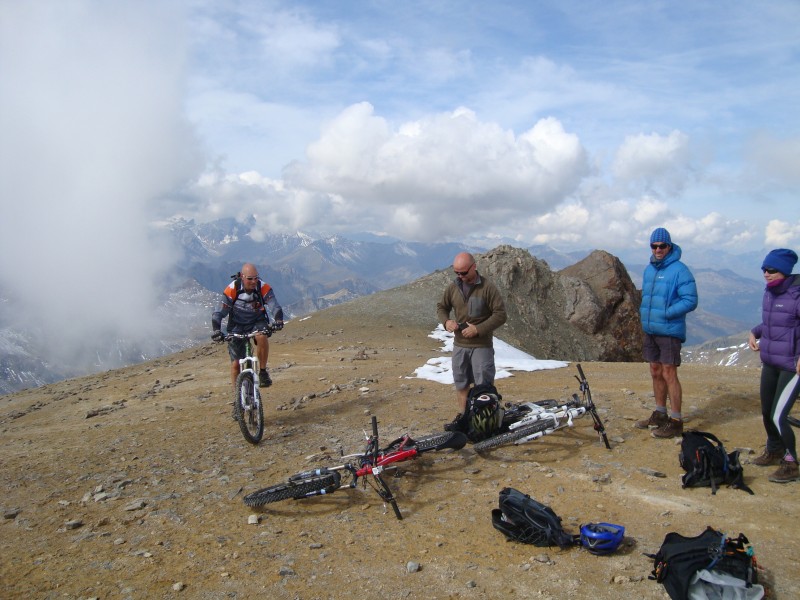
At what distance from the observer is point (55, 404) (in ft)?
52.5

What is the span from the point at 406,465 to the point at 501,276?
3089cm

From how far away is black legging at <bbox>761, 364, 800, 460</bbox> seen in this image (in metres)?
6.77

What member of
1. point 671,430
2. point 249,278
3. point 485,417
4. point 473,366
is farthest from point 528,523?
point 249,278

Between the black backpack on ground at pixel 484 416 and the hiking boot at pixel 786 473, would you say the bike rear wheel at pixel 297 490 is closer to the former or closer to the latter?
the black backpack on ground at pixel 484 416

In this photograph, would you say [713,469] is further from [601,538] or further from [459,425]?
[459,425]

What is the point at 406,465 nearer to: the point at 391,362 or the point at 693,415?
the point at 693,415

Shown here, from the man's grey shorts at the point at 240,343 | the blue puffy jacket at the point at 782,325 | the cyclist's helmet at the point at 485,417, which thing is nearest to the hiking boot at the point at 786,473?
the blue puffy jacket at the point at 782,325

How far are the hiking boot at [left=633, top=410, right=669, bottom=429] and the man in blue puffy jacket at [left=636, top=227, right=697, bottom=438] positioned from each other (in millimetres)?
15

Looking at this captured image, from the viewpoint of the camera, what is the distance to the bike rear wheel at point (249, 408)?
30.3 feet

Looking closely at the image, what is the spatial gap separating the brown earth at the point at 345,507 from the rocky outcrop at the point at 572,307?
2201cm

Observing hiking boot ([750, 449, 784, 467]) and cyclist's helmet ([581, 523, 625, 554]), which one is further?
hiking boot ([750, 449, 784, 467])

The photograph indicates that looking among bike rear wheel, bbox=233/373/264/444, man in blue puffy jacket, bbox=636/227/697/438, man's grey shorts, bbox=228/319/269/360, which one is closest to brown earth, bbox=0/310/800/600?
bike rear wheel, bbox=233/373/264/444

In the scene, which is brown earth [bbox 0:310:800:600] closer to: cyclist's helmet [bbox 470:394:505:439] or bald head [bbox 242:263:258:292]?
cyclist's helmet [bbox 470:394:505:439]

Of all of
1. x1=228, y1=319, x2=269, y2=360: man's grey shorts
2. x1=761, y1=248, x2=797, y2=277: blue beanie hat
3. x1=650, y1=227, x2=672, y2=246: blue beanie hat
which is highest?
x1=650, y1=227, x2=672, y2=246: blue beanie hat
